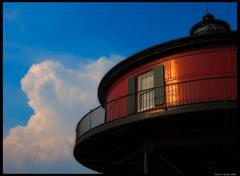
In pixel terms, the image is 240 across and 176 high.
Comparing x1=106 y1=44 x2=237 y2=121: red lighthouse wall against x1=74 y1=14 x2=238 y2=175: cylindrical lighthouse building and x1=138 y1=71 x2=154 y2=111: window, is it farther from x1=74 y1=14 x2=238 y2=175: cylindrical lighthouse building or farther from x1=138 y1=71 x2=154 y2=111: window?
x1=138 y1=71 x2=154 y2=111: window

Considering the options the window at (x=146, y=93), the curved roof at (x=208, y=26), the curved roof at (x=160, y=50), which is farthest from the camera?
the curved roof at (x=208, y=26)

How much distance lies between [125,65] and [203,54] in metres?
3.47

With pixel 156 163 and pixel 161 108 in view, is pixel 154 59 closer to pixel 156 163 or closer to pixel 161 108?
pixel 161 108

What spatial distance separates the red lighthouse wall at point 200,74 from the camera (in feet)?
39.5

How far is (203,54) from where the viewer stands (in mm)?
12914

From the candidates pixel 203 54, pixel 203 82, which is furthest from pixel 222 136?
pixel 203 54

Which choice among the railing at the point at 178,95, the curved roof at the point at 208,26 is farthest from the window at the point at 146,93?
the curved roof at the point at 208,26

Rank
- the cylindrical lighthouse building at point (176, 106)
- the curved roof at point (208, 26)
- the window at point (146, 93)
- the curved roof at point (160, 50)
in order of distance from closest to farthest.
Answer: the cylindrical lighthouse building at point (176, 106), the curved roof at point (160, 50), the window at point (146, 93), the curved roof at point (208, 26)

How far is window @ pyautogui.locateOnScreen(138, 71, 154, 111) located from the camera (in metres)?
13.4

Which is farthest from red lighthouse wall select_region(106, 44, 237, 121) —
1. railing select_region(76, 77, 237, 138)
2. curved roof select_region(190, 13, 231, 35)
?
curved roof select_region(190, 13, 231, 35)

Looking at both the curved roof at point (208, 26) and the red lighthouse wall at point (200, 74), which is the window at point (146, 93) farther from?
the curved roof at point (208, 26)

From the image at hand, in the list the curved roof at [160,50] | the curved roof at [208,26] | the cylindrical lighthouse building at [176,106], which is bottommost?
the cylindrical lighthouse building at [176,106]

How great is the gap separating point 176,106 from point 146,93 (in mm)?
2510

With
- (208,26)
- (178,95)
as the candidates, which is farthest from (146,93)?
(208,26)
